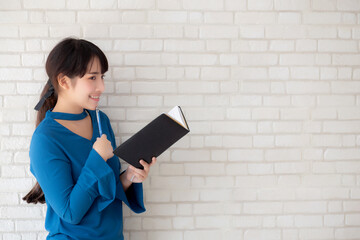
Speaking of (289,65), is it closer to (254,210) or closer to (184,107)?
(184,107)

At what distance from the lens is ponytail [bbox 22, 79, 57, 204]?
1456 mm

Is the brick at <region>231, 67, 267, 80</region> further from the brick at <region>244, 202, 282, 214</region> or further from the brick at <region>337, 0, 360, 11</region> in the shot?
the brick at <region>244, 202, 282, 214</region>

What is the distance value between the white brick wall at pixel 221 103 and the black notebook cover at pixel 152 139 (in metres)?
0.42

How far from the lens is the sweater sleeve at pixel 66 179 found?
1278mm

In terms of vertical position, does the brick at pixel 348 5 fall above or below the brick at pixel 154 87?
above

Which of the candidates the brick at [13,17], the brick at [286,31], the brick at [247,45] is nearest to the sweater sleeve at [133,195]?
the brick at [13,17]

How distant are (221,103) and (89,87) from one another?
2.44ft

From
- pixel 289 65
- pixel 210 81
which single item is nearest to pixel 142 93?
pixel 210 81

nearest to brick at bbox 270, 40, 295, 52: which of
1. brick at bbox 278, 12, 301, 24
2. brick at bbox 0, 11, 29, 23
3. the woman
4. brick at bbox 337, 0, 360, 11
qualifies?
brick at bbox 278, 12, 301, 24

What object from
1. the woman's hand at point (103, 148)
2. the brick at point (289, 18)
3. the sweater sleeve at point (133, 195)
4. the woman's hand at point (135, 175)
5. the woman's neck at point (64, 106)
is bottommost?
the sweater sleeve at point (133, 195)

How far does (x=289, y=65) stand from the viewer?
5.76 feet

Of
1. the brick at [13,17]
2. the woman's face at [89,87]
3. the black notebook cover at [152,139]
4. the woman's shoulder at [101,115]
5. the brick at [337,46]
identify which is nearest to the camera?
the black notebook cover at [152,139]

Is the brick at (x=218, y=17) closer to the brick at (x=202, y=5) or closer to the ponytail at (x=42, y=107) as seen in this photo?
the brick at (x=202, y=5)

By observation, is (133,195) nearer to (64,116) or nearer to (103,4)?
(64,116)
